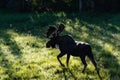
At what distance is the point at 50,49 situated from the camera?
1356cm

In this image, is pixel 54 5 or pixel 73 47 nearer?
pixel 73 47

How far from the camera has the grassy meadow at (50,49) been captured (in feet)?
33.8

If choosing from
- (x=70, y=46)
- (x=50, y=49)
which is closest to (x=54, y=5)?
(x=50, y=49)

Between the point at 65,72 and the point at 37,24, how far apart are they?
391 inches

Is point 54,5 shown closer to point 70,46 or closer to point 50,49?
point 50,49

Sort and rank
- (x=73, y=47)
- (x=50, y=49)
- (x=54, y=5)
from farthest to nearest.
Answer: (x=54, y=5)
(x=50, y=49)
(x=73, y=47)

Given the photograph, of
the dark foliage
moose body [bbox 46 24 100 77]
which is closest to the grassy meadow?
→ moose body [bbox 46 24 100 77]

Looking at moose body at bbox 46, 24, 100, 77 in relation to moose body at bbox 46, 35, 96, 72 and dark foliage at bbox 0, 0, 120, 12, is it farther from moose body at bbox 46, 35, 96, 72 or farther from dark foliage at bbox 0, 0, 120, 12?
dark foliage at bbox 0, 0, 120, 12

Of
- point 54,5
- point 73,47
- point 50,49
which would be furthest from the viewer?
point 54,5

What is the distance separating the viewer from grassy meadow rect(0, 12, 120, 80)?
10.3 m

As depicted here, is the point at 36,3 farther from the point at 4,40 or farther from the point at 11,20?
the point at 4,40

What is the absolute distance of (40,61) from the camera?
38.5ft

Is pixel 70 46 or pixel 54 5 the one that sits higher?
pixel 70 46

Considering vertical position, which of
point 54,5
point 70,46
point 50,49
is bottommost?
point 54,5
